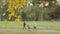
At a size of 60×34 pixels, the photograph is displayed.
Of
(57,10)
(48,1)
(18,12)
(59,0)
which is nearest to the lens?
(18,12)

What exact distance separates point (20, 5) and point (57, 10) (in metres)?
A: 2.68

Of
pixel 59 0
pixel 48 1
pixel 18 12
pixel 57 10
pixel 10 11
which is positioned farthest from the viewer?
pixel 57 10

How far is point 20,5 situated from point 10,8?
0.17m

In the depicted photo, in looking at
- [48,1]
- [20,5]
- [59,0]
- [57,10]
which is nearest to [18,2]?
[20,5]

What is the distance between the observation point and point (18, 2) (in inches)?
119

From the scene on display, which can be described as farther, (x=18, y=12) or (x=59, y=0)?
(x=59, y=0)

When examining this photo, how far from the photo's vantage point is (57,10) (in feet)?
18.3

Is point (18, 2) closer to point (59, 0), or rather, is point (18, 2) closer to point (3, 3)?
point (3, 3)

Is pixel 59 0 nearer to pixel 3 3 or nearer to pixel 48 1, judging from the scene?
pixel 48 1

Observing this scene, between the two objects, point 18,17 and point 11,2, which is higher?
point 11,2

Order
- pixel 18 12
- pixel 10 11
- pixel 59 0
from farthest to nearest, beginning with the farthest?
pixel 59 0 → pixel 18 12 → pixel 10 11

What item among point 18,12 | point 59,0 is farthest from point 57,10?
point 18,12

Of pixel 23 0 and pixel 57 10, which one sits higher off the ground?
pixel 23 0

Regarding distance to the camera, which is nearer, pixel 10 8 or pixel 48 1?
pixel 10 8
